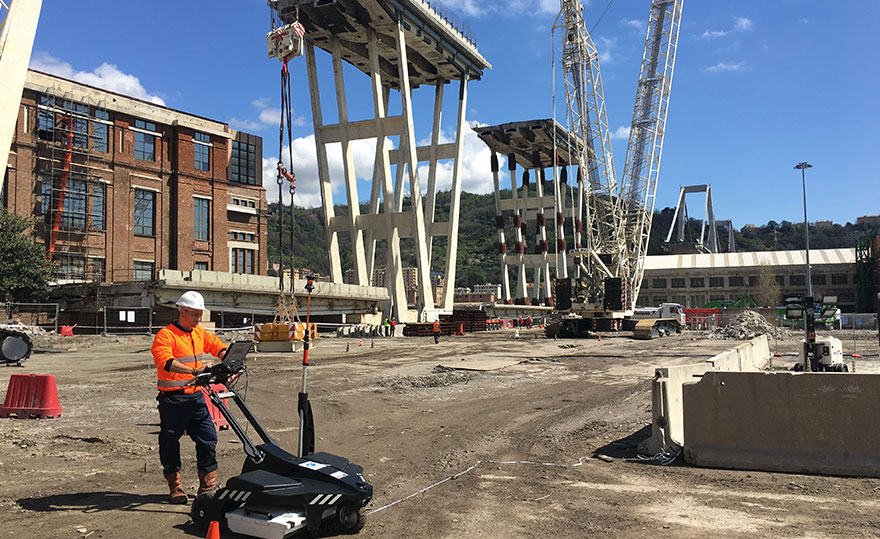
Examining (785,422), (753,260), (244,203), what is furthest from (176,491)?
(753,260)

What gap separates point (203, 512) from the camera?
495 centimetres

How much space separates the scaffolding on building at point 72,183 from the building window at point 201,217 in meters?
7.58

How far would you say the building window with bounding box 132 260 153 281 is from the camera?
48.6 m

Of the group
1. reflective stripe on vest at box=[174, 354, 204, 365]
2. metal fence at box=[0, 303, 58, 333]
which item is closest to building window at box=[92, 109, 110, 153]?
metal fence at box=[0, 303, 58, 333]

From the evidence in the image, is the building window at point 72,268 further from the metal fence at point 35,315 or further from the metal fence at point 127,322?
the metal fence at point 127,322

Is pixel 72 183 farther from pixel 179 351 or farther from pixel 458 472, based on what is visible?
pixel 458 472

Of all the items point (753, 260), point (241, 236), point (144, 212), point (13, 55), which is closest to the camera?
point (13, 55)

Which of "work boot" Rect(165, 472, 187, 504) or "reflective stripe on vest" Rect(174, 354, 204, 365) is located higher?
"reflective stripe on vest" Rect(174, 354, 204, 365)

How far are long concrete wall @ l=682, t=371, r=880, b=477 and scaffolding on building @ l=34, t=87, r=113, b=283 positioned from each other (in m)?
44.9

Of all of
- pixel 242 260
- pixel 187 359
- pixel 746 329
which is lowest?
pixel 746 329

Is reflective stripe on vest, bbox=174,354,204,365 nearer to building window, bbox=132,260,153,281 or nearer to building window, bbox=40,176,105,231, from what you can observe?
building window, bbox=40,176,105,231

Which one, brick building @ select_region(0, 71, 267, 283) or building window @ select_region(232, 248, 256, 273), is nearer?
brick building @ select_region(0, 71, 267, 283)

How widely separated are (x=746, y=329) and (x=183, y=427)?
38.9 meters

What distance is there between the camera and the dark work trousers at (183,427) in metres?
5.48
